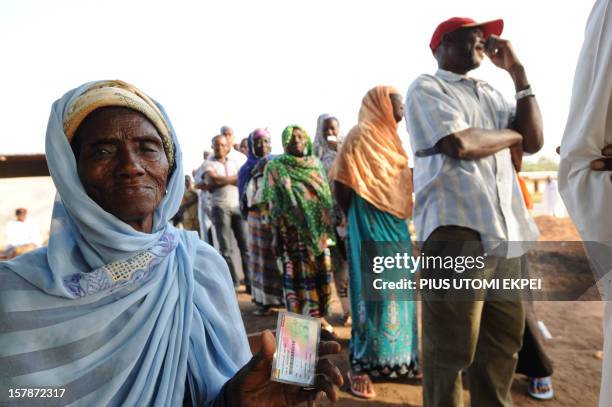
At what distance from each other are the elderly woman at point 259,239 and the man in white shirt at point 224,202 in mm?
1010

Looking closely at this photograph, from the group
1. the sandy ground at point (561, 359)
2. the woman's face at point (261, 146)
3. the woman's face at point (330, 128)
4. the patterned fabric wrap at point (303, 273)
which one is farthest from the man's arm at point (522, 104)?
the woman's face at point (261, 146)

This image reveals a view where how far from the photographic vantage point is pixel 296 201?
164 inches

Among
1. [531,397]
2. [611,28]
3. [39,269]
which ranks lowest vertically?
[531,397]

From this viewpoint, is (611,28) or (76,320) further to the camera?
(611,28)

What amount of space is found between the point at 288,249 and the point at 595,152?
10.5 ft

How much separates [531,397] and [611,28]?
2.83 metres

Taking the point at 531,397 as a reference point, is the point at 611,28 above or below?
above

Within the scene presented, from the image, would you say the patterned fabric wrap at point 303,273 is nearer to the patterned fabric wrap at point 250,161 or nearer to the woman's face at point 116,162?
the patterned fabric wrap at point 250,161

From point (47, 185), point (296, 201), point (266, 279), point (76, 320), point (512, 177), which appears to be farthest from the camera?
point (47, 185)

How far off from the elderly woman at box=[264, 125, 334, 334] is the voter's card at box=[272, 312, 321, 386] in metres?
3.07

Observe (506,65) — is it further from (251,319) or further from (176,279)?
(251,319)

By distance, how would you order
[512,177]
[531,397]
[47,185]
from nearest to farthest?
[512,177]
[531,397]
[47,185]

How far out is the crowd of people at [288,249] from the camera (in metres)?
1.06

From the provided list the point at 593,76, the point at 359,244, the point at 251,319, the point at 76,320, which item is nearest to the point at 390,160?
the point at 359,244
